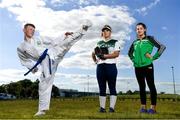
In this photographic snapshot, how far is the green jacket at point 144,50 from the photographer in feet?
33.4

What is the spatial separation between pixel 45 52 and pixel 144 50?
244cm

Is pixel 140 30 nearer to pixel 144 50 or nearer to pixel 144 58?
pixel 144 50

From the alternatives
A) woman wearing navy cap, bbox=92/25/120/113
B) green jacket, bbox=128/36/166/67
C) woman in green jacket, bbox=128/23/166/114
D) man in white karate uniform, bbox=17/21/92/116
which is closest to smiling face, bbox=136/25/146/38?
woman in green jacket, bbox=128/23/166/114

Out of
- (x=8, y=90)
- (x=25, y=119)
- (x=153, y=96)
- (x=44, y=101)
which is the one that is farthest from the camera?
(x=8, y=90)

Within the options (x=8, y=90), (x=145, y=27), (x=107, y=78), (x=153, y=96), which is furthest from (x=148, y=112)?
(x=8, y=90)

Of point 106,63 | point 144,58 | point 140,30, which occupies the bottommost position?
point 106,63

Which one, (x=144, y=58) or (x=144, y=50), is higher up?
(x=144, y=50)

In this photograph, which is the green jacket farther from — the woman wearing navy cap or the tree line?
the tree line

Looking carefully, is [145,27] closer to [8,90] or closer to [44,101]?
[44,101]

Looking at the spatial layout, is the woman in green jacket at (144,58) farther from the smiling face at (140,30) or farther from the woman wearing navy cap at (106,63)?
the woman wearing navy cap at (106,63)

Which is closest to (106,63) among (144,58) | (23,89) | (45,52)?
(144,58)

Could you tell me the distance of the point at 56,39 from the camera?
390 inches

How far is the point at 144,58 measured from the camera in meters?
10.2

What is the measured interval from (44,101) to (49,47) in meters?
1.25
